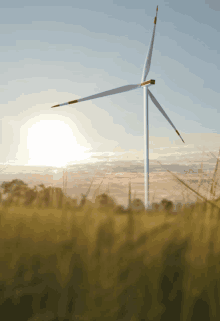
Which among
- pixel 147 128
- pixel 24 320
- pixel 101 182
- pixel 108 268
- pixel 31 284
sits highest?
pixel 147 128

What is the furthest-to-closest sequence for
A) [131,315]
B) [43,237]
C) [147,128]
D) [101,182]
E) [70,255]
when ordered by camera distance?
[147,128] → [101,182] → [43,237] → [70,255] → [131,315]

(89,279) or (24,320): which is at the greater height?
(89,279)

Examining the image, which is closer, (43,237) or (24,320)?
(24,320)

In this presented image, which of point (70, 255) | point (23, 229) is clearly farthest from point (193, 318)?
point (23, 229)

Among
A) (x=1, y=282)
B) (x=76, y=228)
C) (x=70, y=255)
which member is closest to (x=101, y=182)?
(x=76, y=228)

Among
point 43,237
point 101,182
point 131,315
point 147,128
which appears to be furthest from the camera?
point 147,128

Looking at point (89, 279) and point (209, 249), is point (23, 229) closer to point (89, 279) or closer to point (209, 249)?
point (89, 279)

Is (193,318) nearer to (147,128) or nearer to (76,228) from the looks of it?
(76,228)
